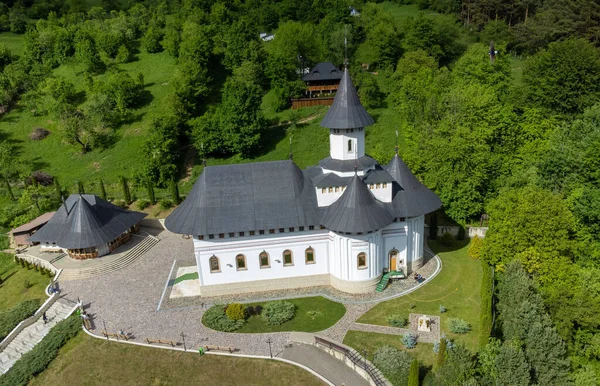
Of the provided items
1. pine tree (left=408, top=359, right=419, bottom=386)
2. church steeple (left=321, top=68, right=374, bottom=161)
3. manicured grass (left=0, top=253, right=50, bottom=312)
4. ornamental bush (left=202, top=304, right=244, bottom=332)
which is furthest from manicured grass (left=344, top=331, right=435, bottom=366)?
manicured grass (left=0, top=253, right=50, bottom=312)

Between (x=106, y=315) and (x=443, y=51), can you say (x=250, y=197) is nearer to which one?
(x=106, y=315)

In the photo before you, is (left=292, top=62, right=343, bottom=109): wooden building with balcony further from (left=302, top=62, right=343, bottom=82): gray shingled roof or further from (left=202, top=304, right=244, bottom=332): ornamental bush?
(left=202, top=304, right=244, bottom=332): ornamental bush

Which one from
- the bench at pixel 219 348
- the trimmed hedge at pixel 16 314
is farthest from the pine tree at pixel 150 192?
the bench at pixel 219 348

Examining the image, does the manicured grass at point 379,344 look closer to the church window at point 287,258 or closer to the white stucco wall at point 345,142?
the church window at point 287,258

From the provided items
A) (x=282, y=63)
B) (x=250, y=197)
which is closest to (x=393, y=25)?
(x=282, y=63)

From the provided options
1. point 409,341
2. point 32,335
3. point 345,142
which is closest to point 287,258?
point 345,142
